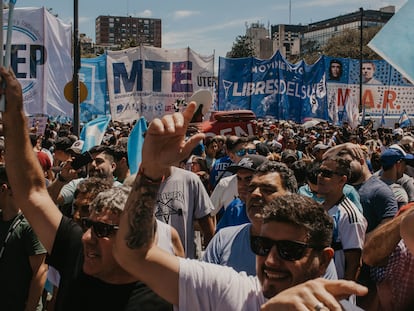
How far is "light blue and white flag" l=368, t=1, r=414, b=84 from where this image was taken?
2586 mm

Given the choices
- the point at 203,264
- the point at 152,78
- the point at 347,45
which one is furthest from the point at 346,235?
the point at 347,45

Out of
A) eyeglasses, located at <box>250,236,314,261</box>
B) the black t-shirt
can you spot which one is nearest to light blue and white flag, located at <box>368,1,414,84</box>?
eyeglasses, located at <box>250,236,314,261</box>

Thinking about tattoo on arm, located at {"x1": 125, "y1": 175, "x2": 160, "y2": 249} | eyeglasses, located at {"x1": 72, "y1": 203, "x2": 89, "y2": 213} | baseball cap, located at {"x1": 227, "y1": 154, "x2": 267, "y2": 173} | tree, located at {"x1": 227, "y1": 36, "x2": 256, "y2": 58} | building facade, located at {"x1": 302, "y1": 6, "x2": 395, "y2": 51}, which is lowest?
eyeglasses, located at {"x1": 72, "y1": 203, "x2": 89, "y2": 213}

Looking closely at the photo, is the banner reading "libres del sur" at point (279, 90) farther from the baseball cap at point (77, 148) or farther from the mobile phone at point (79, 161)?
the mobile phone at point (79, 161)

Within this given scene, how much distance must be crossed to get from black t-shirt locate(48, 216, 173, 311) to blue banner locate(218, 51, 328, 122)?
14326 millimetres

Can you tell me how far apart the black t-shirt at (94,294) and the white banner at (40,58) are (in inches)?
309

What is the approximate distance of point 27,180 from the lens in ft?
9.58

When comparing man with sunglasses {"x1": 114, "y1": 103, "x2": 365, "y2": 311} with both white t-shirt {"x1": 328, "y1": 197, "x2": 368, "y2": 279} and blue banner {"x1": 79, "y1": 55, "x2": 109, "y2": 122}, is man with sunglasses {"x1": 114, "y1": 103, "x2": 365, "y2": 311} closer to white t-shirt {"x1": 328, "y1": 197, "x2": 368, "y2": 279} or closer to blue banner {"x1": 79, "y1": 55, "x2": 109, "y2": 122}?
white t-shirt {"x1": 328, "y1": 197, "x2": 368, "y2": 279}

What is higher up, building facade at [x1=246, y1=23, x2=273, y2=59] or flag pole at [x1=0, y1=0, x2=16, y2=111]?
building facade at [x1=246, y1=23, x2=273, y2=59]

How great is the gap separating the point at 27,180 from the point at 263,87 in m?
14.5

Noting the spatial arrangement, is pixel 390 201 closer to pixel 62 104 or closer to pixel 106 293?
pixel 106 293

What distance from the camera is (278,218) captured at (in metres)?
2.21

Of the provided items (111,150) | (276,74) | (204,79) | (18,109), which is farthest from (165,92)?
(18,109)

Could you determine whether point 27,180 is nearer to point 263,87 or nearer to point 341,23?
point 263,87
